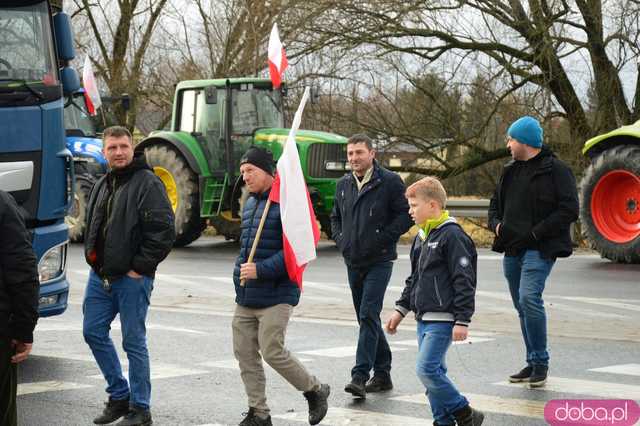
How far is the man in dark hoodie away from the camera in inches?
340

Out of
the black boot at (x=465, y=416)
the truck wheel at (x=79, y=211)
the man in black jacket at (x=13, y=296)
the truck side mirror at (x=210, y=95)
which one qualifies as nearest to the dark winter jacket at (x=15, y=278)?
the man in black jacket at (x=13, y=296)

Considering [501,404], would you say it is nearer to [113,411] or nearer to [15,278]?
[113,411]

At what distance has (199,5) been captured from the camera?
32.3 m

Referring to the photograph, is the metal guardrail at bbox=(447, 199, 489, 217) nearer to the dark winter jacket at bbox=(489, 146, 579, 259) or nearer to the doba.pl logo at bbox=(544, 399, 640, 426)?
the dark winter jacket at bbox=(489, 146, 579, 259)

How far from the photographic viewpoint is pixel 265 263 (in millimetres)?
7301

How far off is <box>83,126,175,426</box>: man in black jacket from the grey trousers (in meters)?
0.63

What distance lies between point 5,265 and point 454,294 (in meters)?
2.52

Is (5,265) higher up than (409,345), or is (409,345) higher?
(5,265)

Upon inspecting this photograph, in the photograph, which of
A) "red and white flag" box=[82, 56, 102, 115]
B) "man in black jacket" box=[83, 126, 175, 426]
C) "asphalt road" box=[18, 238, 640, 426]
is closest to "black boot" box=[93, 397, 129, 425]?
"man in black jacket" box=[83, 126, 175, 426]

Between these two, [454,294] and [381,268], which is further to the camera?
[381,268]

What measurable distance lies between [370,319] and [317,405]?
126cm

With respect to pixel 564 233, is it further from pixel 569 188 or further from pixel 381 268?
pixel 381 268

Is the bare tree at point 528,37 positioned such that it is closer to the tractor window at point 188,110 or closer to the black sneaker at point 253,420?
the tractor window at point 188,110

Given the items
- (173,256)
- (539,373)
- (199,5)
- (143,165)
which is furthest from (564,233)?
(199,5)
